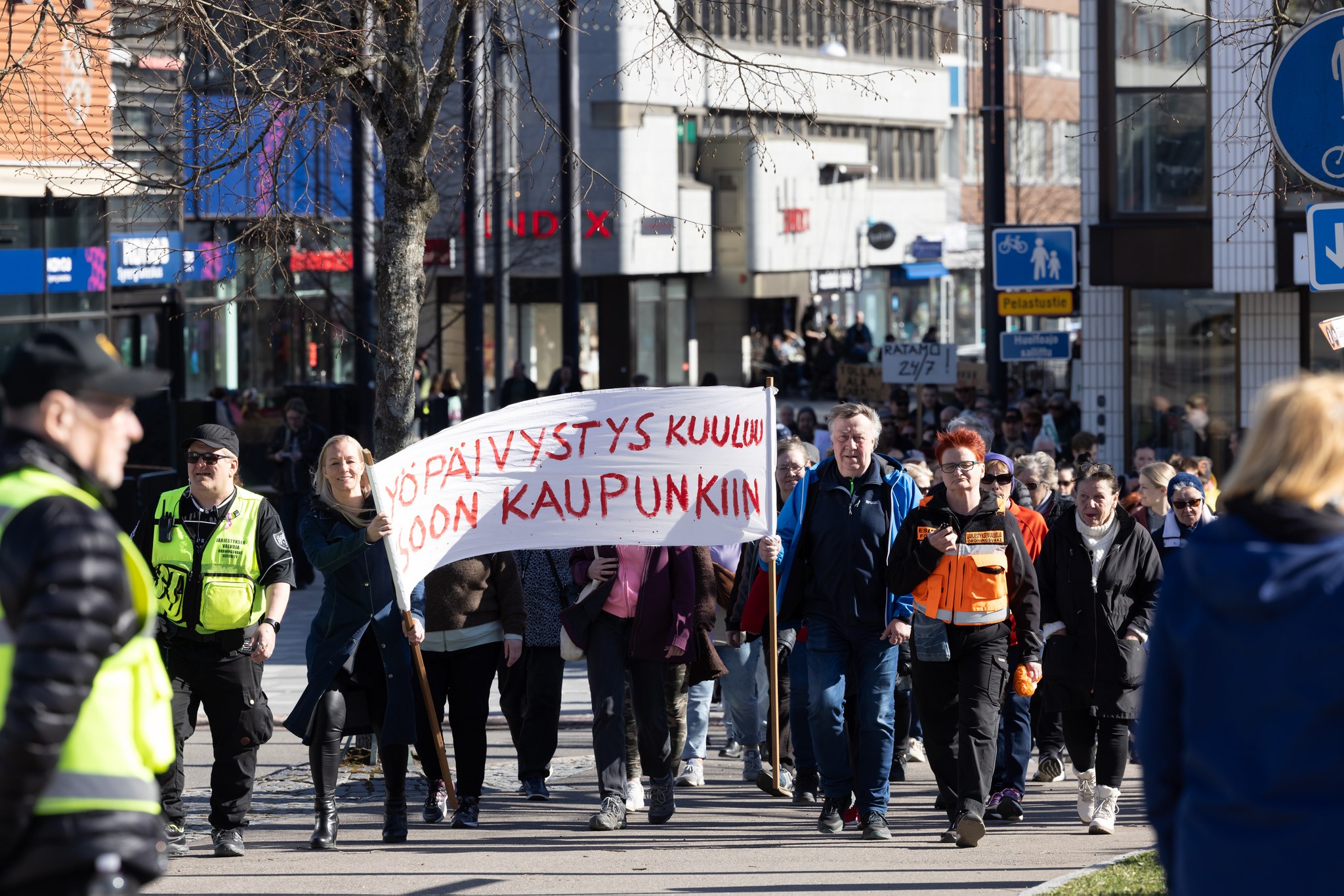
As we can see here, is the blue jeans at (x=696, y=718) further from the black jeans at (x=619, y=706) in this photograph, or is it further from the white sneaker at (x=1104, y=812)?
the white sneaker at (x=1104, y=812)

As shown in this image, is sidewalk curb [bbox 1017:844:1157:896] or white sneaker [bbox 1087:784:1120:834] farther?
white sneaker [bbox 1087:784:1120:834]

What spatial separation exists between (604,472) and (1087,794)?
2.77m

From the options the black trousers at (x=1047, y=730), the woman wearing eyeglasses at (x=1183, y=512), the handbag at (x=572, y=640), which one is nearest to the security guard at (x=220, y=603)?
the handbag at (x=572, y=640)

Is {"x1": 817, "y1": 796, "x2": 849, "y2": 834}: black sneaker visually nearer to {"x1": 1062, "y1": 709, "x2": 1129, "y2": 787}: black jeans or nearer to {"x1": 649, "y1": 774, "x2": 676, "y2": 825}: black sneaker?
{"x1": 649, "y1": 774, "x2": 676, "y2": 825}: black sneaker

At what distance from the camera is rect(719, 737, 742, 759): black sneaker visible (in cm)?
1073

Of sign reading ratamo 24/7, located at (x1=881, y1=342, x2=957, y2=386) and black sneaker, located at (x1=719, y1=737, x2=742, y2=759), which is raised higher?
sign reading ratamo 24/7, located at (x1=881, y1=342, x2=957, y2=386)

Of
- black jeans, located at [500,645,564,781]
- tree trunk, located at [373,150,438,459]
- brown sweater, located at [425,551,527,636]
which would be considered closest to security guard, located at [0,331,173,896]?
brown sweater, located at [425,551,527,636]

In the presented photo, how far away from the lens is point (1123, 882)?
22.5 ft

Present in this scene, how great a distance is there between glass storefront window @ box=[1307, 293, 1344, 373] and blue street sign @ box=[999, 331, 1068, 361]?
105 inches

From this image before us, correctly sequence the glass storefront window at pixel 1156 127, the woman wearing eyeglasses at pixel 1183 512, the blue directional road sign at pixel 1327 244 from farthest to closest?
the glass storefront window at pixel 1156 127 < the woman wearing eyeglasses at pixel 1183 512 < the blue directional road sign at pixel 1327 244

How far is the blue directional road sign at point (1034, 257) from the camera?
1945 centimetres

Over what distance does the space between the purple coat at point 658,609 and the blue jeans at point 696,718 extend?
970 millimetres

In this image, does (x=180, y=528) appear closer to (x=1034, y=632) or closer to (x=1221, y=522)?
(x=1034, y=632)

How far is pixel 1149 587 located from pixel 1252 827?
17.0 ft
